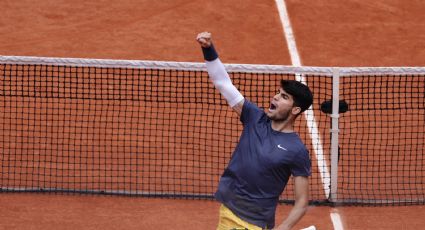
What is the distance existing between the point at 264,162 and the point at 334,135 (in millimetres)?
4629

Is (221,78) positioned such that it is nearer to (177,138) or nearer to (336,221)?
(336,221)

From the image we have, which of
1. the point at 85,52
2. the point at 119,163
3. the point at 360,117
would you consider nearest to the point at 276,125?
the point at 119,163

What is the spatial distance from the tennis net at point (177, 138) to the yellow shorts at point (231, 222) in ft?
13.7

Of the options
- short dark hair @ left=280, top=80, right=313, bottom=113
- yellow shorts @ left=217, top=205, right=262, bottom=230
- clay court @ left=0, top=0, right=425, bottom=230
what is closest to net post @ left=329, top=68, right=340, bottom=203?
clay court @ left=0, top=0, right=425, bottom=230

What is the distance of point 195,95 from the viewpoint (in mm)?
14453

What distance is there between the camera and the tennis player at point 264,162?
786 centimetres

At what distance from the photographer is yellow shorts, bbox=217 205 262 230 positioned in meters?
8.08

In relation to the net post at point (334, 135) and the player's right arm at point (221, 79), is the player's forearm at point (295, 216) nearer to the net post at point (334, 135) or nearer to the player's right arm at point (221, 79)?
the player's right arm at point (221, 79)

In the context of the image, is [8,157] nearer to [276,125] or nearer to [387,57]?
[276,125]

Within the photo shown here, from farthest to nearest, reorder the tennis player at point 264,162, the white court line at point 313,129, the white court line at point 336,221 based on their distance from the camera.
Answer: the white court line at point 313,129 < the white court line at point 336,221 < the tennis player at point 264,162

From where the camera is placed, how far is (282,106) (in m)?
7.93

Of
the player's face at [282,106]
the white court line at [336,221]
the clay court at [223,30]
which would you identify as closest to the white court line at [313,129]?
the clay court at [223,30]

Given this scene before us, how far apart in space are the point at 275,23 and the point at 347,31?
1452 millimetres

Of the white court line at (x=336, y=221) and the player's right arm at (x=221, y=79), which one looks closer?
the player's right arm at (x=221, y=79)
